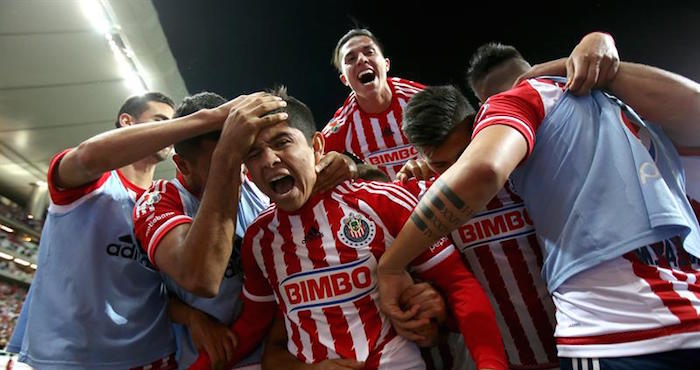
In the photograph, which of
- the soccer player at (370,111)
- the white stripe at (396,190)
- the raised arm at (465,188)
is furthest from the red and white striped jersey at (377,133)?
the raised arm at (465,188)

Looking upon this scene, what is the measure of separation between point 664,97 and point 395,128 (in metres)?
2.27

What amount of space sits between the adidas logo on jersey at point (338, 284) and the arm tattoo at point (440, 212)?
0.25 m

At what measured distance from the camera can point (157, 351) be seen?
5.62 feet

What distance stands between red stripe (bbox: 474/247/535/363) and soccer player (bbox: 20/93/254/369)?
91 cm

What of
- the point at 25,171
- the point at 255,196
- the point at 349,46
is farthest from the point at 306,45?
the point at 255,196

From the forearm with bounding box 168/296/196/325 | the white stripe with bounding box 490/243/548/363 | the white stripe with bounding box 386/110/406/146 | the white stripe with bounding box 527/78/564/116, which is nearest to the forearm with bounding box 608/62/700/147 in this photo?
the white stripe with bounding box 527/78/564/116

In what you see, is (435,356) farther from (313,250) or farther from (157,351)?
(157,351)

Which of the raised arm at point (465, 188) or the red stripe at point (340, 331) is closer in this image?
the raised arm at point (465, 188)

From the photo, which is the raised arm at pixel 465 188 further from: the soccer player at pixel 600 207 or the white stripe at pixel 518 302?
the white stripe at pixel 518 302

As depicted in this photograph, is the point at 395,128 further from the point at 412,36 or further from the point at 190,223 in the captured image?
the point at 412,36

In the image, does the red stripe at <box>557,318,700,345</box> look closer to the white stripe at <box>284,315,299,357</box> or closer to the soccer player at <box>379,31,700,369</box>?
the soccer player at <box>379,31,700,369</box>

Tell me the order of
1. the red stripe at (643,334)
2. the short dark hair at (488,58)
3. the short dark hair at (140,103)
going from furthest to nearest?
the short dark hair at (140,103)
the short dark hair at (488,58)
the red stripe at (643,334)

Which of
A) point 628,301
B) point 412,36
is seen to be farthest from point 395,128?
point 412,36

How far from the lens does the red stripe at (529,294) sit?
1.54 meters
